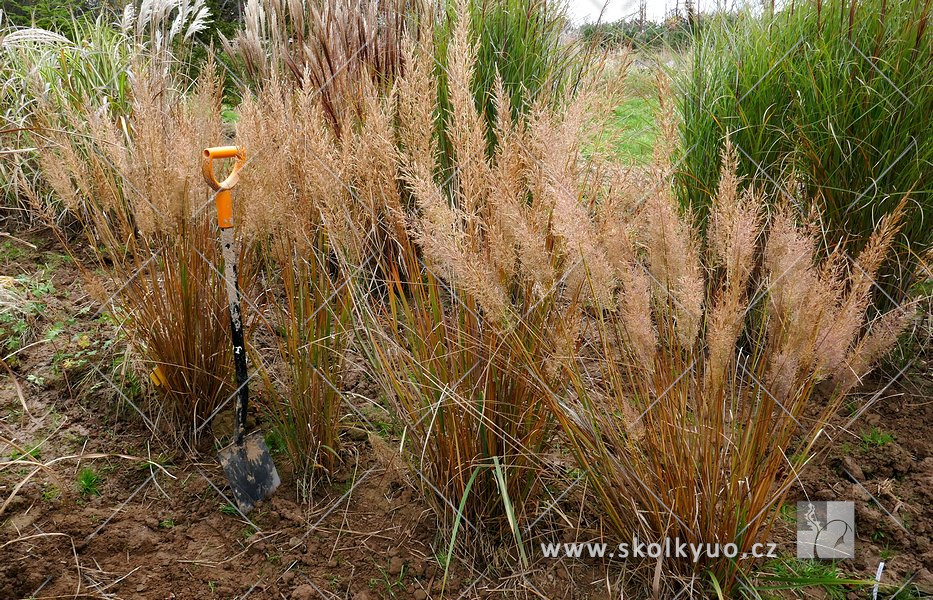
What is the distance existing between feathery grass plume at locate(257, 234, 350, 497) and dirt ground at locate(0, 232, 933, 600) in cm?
12

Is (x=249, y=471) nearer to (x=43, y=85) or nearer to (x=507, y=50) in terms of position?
(x=507, y=50)

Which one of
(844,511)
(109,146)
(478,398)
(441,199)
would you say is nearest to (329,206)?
(441,199)

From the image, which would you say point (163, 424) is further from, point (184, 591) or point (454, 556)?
Answer: point (454, 556)

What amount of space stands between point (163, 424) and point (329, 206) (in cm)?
118

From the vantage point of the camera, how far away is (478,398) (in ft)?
5.49

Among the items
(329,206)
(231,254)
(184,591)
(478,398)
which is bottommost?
(184,591)

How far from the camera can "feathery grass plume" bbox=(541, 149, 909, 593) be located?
133 cm

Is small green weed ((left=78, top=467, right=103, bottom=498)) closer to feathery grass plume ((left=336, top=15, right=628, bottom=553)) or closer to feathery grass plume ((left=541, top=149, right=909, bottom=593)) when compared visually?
feathery grass plume ((left=336, top=15, right=628, bottom=553))

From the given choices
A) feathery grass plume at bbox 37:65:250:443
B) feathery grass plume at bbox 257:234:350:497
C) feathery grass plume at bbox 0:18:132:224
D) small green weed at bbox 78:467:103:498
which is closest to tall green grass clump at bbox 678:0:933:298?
feathery grass plume at bbox 257:234:350:497

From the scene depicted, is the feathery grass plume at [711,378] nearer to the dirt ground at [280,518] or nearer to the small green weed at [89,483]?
the dirt ground at [280,518]

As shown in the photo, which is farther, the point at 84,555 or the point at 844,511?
the point at 844,511

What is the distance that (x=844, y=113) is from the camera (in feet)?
7.50

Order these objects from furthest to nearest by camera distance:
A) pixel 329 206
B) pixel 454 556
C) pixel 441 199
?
pixel 454 556
pixel 329 206
pixel 441 199

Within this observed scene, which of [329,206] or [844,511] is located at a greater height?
[329,206]
